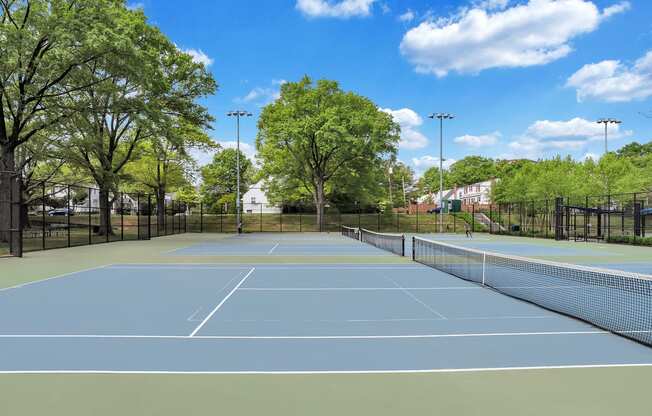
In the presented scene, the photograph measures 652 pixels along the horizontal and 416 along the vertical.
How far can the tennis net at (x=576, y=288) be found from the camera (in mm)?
6648

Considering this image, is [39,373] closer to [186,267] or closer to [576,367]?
[576,367]

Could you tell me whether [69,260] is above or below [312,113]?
below

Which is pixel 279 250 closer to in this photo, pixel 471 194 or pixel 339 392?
pixel 339 392

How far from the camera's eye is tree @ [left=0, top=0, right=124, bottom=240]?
19.9 metres

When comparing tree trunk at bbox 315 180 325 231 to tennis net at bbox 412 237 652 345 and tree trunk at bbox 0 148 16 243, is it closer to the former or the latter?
tree trunk at bbox 0 148 16 243

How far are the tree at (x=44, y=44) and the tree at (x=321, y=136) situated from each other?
2212 centimetres

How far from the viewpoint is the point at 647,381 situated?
4379 mm

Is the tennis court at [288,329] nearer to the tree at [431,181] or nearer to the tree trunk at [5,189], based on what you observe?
the tree trunk at [5,189]

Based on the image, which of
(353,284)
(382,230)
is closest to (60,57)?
(353,284)

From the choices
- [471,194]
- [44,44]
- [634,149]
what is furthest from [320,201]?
[634,149]

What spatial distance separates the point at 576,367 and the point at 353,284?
21.3 ft

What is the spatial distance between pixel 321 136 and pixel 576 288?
34.1m

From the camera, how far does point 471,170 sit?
120438 mm

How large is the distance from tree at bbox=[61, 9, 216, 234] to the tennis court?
1633cm
